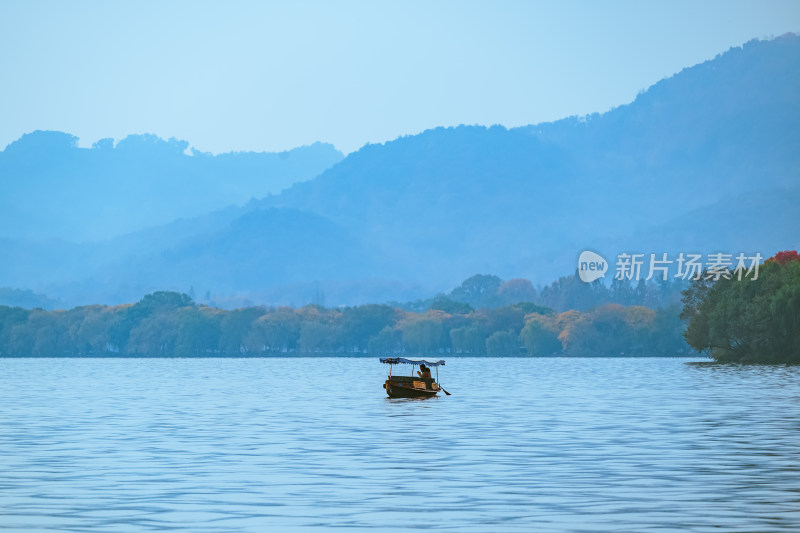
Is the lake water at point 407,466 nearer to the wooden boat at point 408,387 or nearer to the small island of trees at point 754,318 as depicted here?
the wooden boat at point 408,387

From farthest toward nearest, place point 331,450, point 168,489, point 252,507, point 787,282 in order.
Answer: point 787,282 < point 331,450 < point 168,489 < point 252,507

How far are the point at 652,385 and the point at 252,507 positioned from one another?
71.4 meters

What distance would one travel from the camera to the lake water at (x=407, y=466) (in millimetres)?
27000

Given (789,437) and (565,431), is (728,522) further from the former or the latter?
(565,431)

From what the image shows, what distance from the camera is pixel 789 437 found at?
4447 centimetres

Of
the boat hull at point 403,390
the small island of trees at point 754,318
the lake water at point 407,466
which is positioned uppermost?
the small island of trees at point 754,318

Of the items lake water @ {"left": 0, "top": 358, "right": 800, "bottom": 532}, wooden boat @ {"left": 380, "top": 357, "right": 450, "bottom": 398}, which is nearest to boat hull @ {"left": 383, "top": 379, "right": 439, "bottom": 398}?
wooden boat @ {"left": 380, "top": 357, "right": 450, "bottom": 398}

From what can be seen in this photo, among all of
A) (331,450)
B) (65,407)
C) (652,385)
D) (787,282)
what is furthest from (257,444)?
(787,282)

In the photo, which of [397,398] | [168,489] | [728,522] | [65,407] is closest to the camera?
[728,522]

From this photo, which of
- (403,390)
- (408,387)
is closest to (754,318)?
(408,387)

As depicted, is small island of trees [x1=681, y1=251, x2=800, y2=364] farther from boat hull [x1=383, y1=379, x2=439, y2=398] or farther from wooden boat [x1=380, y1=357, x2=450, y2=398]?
boat hull [x1=383, y1=379, x2=439, y2=398]

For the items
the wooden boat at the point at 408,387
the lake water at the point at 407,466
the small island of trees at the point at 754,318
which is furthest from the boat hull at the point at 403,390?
the small island of trees at the point at 754,318

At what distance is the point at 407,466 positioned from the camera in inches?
1470

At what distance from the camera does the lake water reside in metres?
27.0
